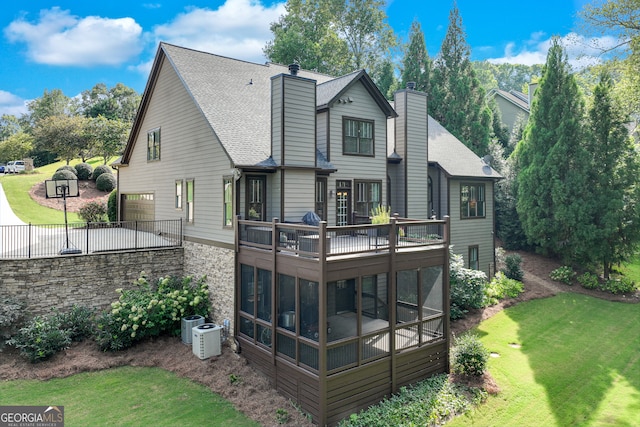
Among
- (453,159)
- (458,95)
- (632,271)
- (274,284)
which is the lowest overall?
(632,271)

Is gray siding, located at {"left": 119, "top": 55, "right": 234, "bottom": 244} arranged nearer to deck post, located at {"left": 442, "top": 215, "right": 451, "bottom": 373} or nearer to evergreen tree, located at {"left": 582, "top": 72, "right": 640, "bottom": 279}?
deck post, located at {"left": 442, "top": 215, "right": 451, "bottom": 373}

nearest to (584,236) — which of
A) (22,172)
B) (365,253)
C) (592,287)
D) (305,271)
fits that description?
(592,287)

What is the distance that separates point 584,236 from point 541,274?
9.25 feet

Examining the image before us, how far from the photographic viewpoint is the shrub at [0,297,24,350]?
10.8m

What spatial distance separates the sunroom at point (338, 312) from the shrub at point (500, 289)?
5969mm

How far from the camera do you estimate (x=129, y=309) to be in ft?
38.8

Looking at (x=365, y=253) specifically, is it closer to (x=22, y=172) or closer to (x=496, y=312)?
(x=496, y=312)

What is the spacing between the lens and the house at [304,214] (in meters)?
8.99

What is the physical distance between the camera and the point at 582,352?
1210cm

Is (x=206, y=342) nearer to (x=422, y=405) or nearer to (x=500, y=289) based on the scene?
(x=422, y=405)

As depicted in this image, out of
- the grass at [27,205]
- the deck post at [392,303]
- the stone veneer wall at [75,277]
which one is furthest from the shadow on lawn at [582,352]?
the grass at [27,205]

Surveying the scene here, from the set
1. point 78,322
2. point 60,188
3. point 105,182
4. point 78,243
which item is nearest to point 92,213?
point 105,182

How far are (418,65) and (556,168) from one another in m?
14.7

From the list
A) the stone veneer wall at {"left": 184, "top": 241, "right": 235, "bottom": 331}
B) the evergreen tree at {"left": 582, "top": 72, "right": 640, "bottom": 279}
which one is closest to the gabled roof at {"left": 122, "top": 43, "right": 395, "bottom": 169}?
the stone veneer wall at {"left": 184, "top": 241, "right": 235, "bottom": 331}
